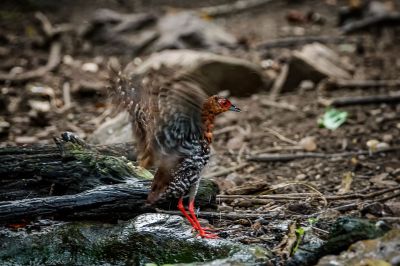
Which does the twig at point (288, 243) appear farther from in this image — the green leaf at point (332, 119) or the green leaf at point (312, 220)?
the green leaf at point (332, 119)

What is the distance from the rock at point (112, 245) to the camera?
14.2 ft

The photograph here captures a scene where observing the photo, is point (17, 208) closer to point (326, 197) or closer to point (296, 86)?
point (326, 197)

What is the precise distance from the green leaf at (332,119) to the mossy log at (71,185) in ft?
9.32

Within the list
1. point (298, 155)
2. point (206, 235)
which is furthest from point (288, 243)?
point (298, 155)

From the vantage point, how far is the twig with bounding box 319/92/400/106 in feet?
26.2

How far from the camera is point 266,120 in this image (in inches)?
316

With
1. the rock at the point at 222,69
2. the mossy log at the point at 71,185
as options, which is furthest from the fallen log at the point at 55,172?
the rock at the point at 222,69

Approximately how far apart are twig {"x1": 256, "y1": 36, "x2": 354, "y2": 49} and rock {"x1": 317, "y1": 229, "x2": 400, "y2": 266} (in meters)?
6.26

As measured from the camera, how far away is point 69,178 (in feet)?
16.0

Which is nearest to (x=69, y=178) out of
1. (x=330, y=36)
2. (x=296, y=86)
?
(x=296, y=86)

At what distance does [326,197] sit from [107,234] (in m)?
1.77

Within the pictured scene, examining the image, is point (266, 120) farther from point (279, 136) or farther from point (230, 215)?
point (230, 215)

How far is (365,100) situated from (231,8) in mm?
4106

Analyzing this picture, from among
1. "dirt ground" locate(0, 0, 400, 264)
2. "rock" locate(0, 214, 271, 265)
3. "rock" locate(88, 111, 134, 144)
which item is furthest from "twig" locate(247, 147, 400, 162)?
"rock" locate(0, 214, 271, 265)
